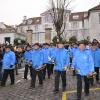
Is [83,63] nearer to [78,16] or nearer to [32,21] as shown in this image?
[78,16]

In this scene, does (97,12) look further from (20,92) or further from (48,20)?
(20,92)

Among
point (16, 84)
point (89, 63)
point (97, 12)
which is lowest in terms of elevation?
point (16, 84)

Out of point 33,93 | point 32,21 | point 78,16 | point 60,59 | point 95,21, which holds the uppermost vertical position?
point 78,16

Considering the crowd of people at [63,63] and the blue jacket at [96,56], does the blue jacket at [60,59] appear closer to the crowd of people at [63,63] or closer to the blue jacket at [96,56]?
the crowd of people at [63,63]

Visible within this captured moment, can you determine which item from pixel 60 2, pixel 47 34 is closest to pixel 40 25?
pixel 60 2

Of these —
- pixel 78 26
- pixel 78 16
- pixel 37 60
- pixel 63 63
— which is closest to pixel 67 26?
pixel 78 26

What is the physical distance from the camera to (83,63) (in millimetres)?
12438

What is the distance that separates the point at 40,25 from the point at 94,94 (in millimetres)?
91583

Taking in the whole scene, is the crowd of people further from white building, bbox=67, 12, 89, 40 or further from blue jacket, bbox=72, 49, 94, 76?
white building, bbox=67, 12, 89, 40

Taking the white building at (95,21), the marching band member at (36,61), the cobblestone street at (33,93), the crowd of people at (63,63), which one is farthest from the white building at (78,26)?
the cobblestone street at (33,93)

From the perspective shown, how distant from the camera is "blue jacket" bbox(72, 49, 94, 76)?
1238 centimetres

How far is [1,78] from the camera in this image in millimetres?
17078

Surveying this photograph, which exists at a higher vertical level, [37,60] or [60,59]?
[60,59]

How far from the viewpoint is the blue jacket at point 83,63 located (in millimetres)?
12375
